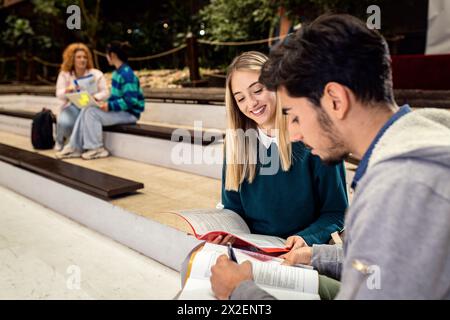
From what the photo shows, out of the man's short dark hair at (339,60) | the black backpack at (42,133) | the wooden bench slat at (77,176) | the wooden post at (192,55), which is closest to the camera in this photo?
the man's short dark hair at (339,60)

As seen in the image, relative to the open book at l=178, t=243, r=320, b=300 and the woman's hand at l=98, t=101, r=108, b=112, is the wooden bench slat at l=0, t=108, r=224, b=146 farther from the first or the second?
the open book at l=178, t=243, r=320, b=300

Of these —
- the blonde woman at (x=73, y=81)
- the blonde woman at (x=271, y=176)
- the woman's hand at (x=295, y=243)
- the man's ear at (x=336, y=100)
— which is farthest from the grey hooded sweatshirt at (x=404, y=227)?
the blonde woman at (x=73, y=81)

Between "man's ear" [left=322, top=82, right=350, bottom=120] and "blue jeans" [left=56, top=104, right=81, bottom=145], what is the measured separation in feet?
14.3

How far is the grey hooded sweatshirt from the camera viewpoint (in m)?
0.64

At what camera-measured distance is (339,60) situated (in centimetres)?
79

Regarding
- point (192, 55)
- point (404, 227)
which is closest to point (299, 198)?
point (404, 227)

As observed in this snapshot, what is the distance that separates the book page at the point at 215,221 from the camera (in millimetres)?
1405

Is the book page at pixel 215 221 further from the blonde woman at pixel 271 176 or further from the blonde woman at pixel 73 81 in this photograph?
the blonde woman at pixel 73 81

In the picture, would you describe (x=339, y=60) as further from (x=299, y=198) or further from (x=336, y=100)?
(x=299, y=198)

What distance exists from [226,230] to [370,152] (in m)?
0.70

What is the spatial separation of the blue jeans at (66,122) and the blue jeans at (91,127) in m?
0.32

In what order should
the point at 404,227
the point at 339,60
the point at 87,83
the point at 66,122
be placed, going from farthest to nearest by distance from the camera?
the point at 66,122
the point at 87,83
the point at 339,60
the point at 404,227
